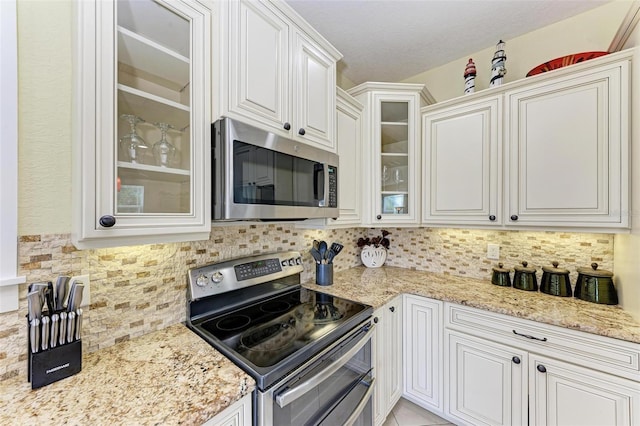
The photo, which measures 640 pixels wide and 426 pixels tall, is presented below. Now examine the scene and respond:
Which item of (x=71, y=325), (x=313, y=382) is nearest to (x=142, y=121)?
(x=71, y=325)

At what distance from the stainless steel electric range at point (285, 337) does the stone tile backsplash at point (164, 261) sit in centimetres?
10

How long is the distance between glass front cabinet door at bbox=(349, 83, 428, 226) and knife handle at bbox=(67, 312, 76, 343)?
5.43 feet

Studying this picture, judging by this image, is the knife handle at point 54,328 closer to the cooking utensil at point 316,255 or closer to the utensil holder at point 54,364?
the utensil holder at point 54,364

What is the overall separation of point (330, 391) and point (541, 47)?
2.54 metres

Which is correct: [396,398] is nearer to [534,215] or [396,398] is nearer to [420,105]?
[534,215]

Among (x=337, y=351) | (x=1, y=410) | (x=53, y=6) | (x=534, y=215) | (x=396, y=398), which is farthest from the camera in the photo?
(x=396, y=398)

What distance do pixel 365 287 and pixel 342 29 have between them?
69.8 inches

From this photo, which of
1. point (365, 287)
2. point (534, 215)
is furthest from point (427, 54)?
point (365, 287)

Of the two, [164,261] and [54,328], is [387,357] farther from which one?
[54,328]

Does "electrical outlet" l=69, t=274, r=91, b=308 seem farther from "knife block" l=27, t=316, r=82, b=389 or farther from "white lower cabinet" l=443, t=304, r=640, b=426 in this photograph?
"white lower cabinet" l=443, t=304, r=640, b=426

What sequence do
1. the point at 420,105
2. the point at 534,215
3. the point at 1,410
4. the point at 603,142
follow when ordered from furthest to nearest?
the point at 420,105 < the point at 534,215 < the point at 603,142 < the point at 1,410

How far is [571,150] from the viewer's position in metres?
1.43

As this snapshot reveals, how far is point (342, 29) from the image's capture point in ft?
5.81

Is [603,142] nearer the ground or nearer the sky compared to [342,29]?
nearer the ground
